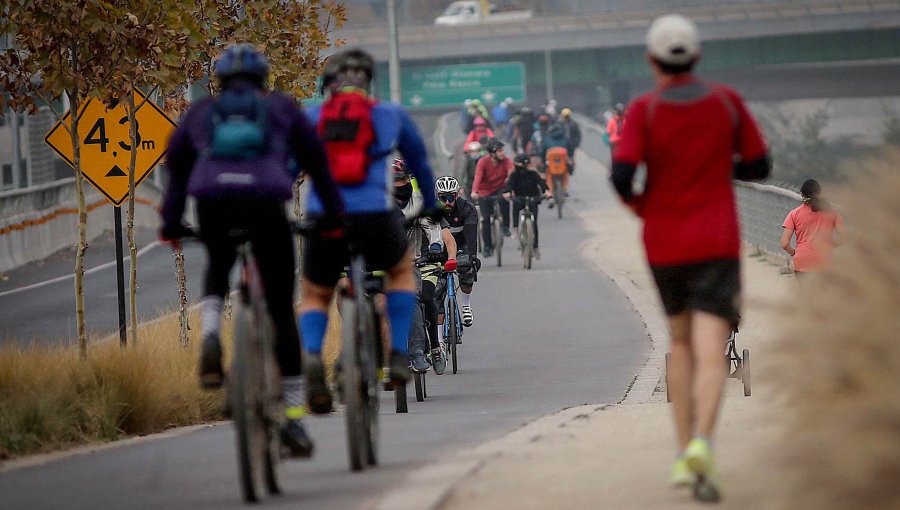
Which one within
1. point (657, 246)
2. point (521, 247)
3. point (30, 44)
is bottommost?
point (521, 247)

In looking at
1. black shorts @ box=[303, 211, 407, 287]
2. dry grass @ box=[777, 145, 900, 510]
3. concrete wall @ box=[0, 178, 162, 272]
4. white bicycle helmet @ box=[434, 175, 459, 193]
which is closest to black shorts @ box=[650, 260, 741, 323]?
dry grass @ box=[777, 145, 900, 510]

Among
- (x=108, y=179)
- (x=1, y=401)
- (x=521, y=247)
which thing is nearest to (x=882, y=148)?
(x=1, y=401)

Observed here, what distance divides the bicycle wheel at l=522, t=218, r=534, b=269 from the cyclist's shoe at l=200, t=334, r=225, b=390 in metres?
23.0

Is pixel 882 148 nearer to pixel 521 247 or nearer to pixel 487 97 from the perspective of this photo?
pixel 521 247

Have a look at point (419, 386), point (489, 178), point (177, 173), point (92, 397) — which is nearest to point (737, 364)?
point (419, 386)

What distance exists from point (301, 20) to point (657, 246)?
14797mm

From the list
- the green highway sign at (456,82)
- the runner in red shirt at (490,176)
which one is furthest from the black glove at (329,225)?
the green highway sign at (456,82)

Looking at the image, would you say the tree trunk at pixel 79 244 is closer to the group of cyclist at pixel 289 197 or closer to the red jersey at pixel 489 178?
the group of cyclist at pixel 289 197

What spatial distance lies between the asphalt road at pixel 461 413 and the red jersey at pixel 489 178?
1355 mm

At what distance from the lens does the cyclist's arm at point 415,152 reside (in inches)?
329

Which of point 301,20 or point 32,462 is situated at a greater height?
point 301,20

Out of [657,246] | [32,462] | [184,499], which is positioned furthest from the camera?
[32,462]

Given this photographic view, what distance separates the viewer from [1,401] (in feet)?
34.6

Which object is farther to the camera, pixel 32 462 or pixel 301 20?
pixel 301 20
